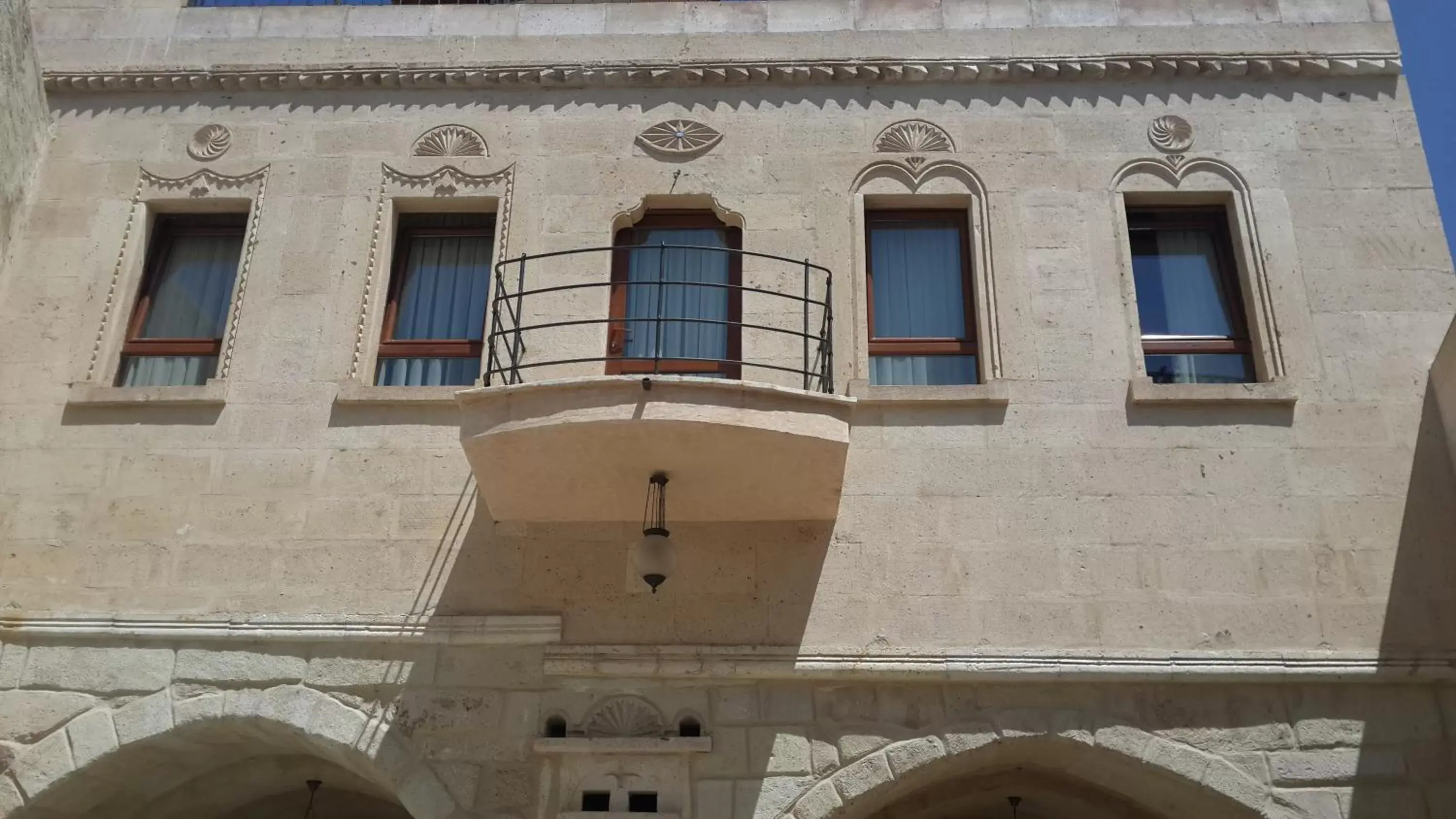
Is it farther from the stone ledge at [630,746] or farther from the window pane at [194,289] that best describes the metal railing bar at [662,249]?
the stone ledge at [630,746]

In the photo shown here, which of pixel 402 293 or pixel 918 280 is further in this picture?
pixel 402 293

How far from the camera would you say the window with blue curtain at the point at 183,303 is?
7.97 metres

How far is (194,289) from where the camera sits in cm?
834

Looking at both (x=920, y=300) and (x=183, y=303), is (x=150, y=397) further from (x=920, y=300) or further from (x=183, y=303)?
(x=920, y=300)

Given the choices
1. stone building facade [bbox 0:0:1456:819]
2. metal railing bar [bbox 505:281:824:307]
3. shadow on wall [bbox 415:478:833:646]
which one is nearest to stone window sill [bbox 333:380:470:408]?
stone building facade [bbox 0:0:1456:819]

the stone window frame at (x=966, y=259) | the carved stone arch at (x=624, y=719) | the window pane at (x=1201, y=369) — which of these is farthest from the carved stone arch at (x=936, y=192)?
the carved stone arch at (x=624, y=719)

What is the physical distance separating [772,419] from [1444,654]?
12.8 feet

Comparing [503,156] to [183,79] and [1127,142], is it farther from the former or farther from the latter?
[1127,142]

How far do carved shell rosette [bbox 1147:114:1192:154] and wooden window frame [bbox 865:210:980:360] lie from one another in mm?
1409

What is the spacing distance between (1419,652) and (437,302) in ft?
20.8

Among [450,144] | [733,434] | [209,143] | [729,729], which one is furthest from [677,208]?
[729,729]

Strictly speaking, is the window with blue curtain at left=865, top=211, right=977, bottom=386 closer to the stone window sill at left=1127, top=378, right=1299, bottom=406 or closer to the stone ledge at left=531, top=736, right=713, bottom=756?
the stone window sill at left=1127, top=378, right=1299, bottom=406

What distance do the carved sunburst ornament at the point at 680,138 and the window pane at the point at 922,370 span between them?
196cm

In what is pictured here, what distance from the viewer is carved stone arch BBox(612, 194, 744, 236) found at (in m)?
8.14
